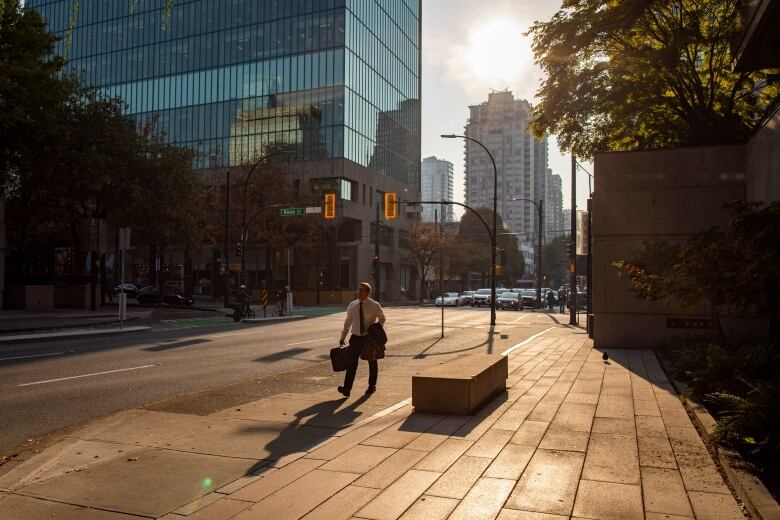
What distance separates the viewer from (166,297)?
1689 inches

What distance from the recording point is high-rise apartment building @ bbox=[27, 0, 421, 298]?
203 ft

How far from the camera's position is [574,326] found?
29.7 m

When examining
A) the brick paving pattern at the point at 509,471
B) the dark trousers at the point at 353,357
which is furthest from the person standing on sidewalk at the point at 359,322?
the brick paving pattern at the point at 509,471

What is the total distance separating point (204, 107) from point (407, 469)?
225 feet

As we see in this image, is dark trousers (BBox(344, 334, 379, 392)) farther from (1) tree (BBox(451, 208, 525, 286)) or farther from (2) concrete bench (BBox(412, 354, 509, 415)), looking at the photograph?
(1) tree (BBox(451, 208, 525, 286))

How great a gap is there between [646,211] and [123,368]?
1429 centimetres

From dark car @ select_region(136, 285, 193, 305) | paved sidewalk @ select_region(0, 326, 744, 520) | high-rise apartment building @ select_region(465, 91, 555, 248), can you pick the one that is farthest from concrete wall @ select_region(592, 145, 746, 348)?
high-rise apartment building @ select_region(465, 91, 555, 248)

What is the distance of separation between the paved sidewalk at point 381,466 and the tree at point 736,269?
71.3 inches

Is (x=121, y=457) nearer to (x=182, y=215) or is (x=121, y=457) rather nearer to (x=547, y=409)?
(x=547, y=409)

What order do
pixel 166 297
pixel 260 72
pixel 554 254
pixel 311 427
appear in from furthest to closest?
pixel 554 254, pixel 260 72, pixel 166 297, pixel 311 427

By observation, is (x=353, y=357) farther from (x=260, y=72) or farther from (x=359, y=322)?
(x=260, y=72)

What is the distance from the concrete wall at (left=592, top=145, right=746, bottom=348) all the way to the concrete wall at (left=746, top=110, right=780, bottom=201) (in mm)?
965

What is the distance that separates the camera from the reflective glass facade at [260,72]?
62.2 m

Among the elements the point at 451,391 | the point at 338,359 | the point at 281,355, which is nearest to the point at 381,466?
the point at 451,391
